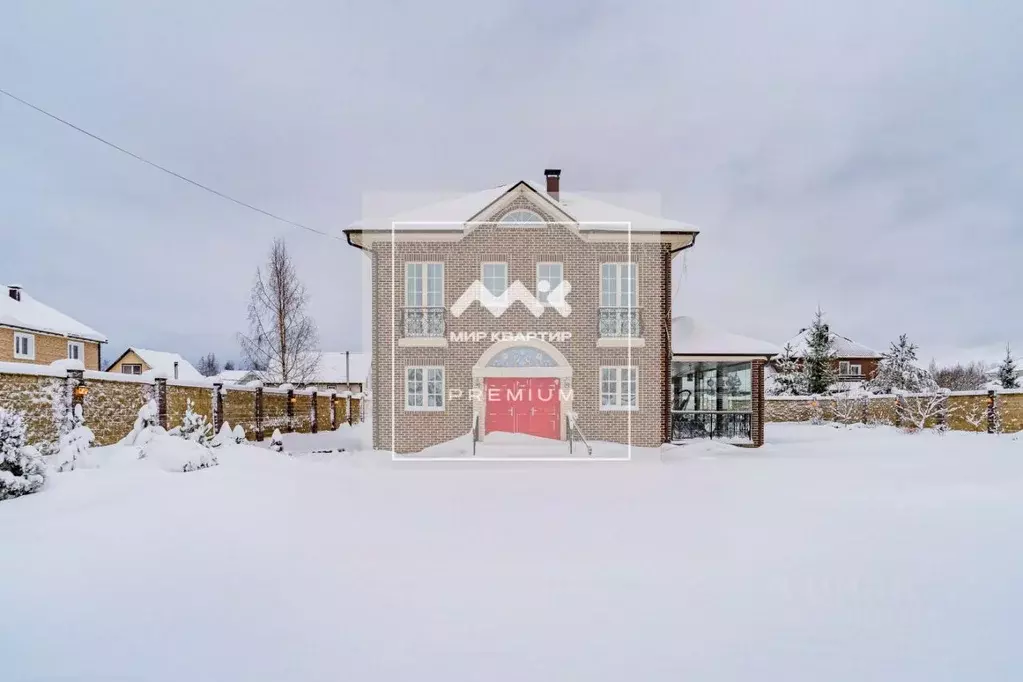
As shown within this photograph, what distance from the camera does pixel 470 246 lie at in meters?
16.6

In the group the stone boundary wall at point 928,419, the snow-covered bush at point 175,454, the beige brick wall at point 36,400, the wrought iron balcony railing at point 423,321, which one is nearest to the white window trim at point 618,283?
the wrought iron balcony railing at point 423,321

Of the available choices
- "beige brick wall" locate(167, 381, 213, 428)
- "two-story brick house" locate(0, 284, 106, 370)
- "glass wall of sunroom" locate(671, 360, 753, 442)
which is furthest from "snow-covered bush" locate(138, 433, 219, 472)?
"two-story brick house" locate(0, 284, 106, 370)

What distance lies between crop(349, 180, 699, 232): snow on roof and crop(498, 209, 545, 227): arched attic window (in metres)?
0.51

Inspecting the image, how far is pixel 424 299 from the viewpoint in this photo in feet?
54.2

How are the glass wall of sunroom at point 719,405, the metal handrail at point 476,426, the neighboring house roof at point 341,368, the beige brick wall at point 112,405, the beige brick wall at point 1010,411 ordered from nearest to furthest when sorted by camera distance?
the beige brick wall at point 112,405 < the metal handrail at point 476,426 < the glass wall of sunroom at point 719,405 < the beige brick wall at point 1010,411 < the neighboring house roof at point 341,368

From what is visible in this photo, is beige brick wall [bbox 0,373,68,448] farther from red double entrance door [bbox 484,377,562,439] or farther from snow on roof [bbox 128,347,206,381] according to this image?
snow on roof [bbox 128,347,206,381]

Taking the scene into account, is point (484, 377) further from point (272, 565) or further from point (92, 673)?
point (92, 673)

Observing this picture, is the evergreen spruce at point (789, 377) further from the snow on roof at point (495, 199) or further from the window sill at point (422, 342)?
the window sill at point (422, 342)

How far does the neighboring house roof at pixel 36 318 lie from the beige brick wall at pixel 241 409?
17.9 meters

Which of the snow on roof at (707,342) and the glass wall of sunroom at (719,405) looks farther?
the glass wall of sunroom at (719,405)

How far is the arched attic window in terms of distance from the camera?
1659 centimetres

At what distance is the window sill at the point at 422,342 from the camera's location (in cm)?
1638

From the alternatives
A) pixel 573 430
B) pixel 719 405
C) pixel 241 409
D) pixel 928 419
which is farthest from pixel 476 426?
pixel 928 419

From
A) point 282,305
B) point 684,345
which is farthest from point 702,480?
point 282,305
